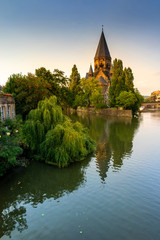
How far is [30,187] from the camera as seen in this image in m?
11.4

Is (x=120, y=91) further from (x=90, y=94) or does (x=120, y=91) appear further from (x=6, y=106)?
(x=6, y=106)

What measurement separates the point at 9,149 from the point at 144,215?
801 centimetres

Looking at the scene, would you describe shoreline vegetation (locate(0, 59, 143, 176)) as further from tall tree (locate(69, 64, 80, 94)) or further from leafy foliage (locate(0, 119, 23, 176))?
tall tree (locate(69, 64, 80, 94))

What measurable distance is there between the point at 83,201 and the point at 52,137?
17.4 feet

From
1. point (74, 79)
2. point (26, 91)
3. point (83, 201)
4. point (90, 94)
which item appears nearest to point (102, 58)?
point (74, 79)

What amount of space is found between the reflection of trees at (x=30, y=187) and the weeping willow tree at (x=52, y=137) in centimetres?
83

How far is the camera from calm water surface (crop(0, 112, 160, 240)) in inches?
307

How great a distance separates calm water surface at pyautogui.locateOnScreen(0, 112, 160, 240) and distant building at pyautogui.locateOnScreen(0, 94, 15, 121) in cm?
424

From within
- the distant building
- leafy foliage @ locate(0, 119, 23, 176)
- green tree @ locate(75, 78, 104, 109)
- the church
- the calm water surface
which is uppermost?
the church

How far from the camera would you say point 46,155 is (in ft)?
46.6

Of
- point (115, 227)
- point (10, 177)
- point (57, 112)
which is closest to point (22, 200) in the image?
point (10, 177)

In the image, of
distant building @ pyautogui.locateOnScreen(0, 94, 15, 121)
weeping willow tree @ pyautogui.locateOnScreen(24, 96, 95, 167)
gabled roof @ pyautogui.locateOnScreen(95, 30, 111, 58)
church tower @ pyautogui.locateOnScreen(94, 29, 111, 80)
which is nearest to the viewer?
distant building @ pyautogui.locateOnScreen(0, 94, 15, 121)

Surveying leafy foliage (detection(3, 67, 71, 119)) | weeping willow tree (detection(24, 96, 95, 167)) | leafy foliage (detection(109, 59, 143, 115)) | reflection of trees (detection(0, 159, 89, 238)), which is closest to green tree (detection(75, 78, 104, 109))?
leafy foliage (detection(109, 59, 143, 115))

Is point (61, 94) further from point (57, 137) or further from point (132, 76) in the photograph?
point (132, 76)
